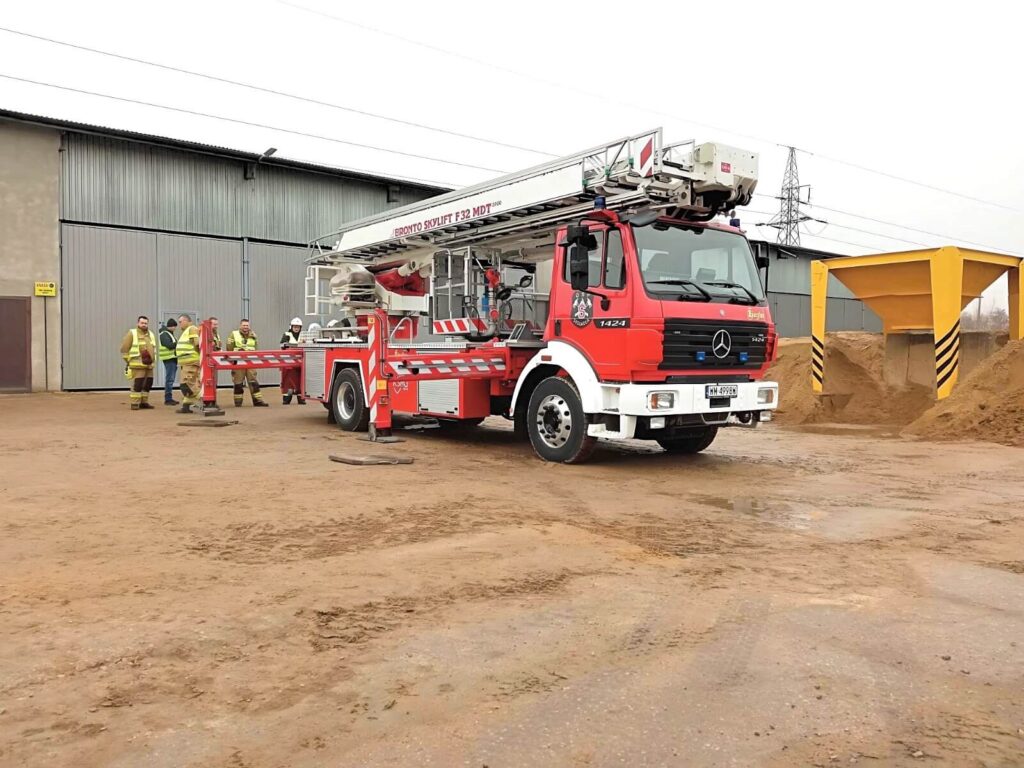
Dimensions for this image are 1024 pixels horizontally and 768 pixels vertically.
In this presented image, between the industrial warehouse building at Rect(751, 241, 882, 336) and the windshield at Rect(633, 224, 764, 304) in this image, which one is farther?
the industrial warehouse building at Rect(751, 241, 882, 336)

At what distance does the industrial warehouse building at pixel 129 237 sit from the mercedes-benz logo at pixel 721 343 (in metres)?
16.7

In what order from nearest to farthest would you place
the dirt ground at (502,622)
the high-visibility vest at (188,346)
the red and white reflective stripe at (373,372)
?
1. the dirt ground at (502,622)
2. the red and white reflective stripe at (373,372)
3. the high-visibility vest at (188,346)

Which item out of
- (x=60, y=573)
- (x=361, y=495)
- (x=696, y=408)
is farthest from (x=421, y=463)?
(x=60, y=573)

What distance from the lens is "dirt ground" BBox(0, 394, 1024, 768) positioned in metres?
2.61

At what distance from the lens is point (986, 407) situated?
448 inches

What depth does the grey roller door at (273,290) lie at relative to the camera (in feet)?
72.9

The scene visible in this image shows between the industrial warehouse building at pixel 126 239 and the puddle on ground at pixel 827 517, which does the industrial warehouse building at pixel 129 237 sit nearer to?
the industrial warehouse building at pixel 126 239

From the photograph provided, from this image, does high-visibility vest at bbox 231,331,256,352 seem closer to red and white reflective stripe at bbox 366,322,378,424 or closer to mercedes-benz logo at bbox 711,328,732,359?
red and white reflective stripe at bbox 366,322,378,424

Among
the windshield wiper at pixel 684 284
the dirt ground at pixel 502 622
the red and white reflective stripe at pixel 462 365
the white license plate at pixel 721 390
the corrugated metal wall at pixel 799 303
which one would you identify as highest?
the corrugated metal wall at pixel 799 303

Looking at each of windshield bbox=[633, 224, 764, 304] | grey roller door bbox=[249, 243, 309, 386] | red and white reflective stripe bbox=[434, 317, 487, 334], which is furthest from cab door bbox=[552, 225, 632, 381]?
grey roller door bbox=[249, 243, 309, 386]

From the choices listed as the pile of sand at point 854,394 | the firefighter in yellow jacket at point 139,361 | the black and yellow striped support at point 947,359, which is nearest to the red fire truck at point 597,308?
the black and yellow striped support at point 947,359

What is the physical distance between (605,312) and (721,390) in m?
1.55

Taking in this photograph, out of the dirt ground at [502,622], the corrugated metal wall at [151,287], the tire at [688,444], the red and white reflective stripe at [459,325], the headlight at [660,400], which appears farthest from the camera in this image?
the corrugated metal wall at [151,287]

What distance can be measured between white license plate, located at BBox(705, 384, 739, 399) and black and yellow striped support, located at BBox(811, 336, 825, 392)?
21.6 feet
